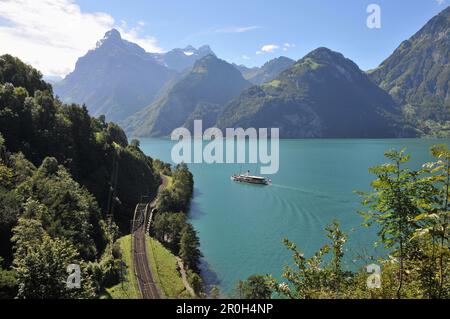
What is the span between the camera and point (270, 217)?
272ft

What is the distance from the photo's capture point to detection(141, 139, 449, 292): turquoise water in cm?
5750

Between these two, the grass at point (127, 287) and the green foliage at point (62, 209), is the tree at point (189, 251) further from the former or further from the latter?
the green foliage at point (62, 209)

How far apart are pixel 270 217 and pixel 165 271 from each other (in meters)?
38.7

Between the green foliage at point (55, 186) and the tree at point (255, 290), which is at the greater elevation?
the green foliage at point (55, 186)

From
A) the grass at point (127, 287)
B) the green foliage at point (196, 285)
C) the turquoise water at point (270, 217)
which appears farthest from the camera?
the turquoise water at point (270, 217)

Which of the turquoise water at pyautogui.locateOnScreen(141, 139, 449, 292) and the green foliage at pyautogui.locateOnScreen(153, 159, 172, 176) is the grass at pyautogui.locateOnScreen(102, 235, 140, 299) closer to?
the turquoise water at pyautogui.locateOnScreen(141, 139, 449, 292)

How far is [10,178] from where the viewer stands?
166 ft

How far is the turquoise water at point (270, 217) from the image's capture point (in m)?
57.5

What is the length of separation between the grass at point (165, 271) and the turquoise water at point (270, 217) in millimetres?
5809

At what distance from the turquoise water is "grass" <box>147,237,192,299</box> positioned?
229 inches

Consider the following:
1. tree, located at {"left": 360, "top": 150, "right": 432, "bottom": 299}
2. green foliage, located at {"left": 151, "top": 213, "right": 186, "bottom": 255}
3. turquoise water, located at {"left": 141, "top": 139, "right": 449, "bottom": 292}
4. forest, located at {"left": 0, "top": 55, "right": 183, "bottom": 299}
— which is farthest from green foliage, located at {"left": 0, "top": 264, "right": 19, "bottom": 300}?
green foliage, located at {"left": 151, "top": 213, "right": 186, "bottom": 255}

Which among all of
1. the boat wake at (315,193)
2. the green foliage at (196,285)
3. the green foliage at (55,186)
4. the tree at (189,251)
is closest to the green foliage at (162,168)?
the green foliage at (55,186)
